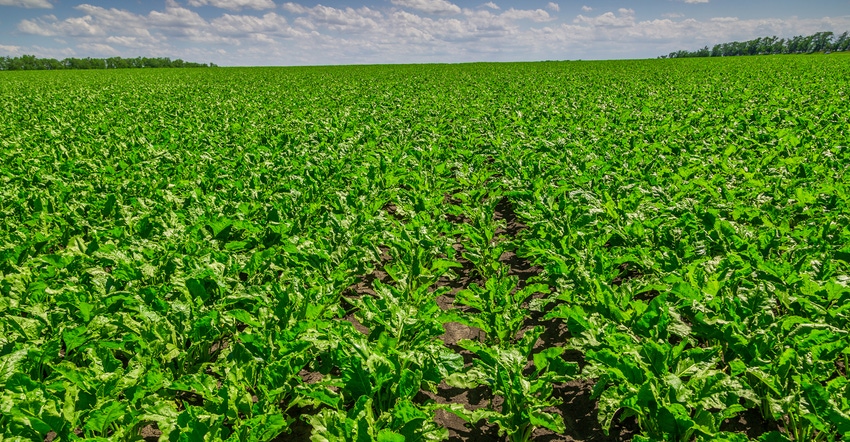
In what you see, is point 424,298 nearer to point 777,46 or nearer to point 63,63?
point 63,63

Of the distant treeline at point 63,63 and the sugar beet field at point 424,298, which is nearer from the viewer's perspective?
the sugar beet field at point 424,298

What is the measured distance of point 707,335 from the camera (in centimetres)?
354

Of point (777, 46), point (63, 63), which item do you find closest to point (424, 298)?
point (63, 63)

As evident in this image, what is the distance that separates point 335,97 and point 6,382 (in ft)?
69.2

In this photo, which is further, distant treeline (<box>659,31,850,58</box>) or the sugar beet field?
distant treeline (<box>659,31,850,58</box>)

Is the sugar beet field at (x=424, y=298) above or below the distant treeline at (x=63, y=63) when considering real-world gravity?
below

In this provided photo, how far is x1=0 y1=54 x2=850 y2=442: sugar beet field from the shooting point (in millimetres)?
3012

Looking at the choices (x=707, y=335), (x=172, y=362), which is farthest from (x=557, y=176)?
(x=172, y=362)

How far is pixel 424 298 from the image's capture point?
4.67m

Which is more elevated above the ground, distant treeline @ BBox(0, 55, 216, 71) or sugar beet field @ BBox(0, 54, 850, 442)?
distant treeline @ BBox(0, 55, 216, 71)

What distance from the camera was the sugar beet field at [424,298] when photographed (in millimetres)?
3012

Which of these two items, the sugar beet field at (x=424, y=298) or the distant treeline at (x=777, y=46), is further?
the distant treeline at (x=777, y=46)

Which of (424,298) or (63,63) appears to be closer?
(424,298)

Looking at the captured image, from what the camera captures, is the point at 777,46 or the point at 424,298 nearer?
the point at 424,298
